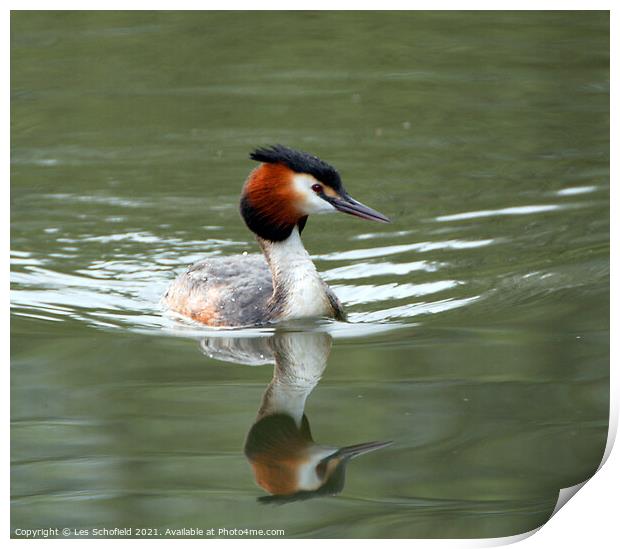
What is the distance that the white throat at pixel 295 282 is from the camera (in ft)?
27.0

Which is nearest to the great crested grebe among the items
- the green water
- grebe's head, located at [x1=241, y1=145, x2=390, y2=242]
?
grebe's head, located at [x1=241, y1=145, x2=390, y2=242]

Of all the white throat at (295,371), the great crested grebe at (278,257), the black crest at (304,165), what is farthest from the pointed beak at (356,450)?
the black crest at (304,165)

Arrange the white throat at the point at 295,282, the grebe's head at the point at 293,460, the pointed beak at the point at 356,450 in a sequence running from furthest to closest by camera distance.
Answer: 1. the white throat at the point at 295,282
2. the pointed beak at the point at 356,450
3. the grebe's head at the point at 293,460

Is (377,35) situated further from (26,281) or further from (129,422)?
(129,422)

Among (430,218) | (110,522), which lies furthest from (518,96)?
(110,522)

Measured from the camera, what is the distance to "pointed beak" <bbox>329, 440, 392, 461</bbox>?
20.1 feet

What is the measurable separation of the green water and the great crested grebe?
189mm

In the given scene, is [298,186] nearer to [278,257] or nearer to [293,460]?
[278,257]

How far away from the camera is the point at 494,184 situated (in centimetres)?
1071

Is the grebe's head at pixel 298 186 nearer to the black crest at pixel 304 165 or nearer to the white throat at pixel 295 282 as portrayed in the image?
the black crest at pixel 304 165

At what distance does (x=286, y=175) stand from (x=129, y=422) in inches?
87.7

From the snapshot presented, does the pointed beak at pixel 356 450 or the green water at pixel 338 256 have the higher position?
the green water at pixel 338 256

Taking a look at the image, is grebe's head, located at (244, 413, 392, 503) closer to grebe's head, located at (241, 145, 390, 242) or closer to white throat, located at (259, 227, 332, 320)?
white throat, located at (259, 227, 332, 320)
